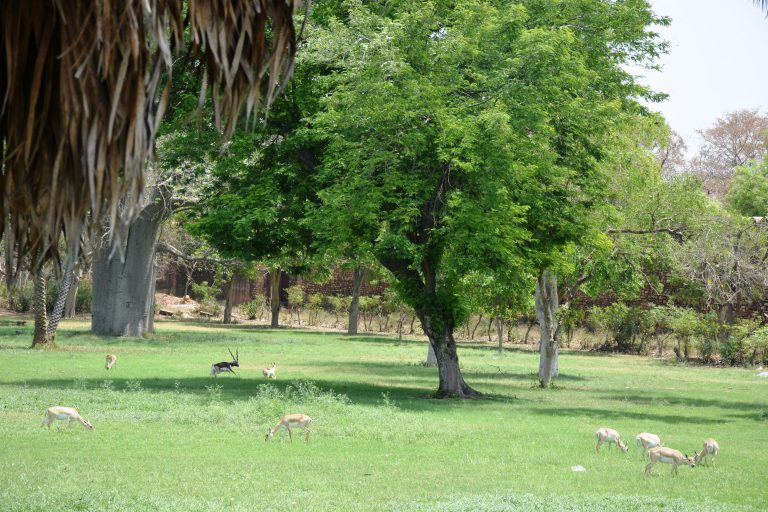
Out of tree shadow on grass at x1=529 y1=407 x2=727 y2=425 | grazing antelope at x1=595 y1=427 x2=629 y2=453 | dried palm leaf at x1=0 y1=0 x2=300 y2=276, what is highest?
dried palm leaf at x1=0 y1=0 x2=300 y2=276

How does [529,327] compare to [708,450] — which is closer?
[708,450]

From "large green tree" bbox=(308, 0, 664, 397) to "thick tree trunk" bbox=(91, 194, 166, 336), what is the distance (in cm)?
1687

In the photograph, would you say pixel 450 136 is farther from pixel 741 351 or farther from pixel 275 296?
pixel 275 296

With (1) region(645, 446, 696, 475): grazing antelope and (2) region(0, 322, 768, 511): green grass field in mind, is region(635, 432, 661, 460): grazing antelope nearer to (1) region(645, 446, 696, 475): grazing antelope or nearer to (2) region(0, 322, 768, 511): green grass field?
(2) region(0, 322, 768, 511): green grass field

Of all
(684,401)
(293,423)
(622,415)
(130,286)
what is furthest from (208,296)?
(293,423)

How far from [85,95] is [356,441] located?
463 inches

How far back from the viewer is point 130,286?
38875 millimetres

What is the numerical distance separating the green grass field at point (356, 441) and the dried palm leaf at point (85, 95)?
612cm

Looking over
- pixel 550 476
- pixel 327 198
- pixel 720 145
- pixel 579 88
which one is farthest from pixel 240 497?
pixel 720 145

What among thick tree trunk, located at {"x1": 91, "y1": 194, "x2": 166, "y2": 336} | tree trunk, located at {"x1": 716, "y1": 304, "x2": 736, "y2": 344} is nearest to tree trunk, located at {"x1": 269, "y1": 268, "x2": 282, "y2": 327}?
thick tree trunk, located at {"x1": 91, "y1": 194, "x2": 166, "y2": 336}

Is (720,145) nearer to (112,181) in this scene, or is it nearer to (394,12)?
(394,12)

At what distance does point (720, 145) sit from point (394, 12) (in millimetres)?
58351

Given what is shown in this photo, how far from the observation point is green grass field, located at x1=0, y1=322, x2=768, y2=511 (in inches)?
436

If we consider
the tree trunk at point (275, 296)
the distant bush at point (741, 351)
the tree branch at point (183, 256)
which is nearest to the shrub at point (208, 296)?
the tree trunk at point (275, 296)
